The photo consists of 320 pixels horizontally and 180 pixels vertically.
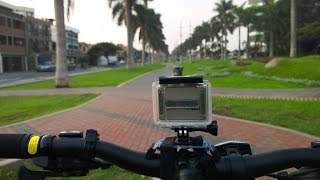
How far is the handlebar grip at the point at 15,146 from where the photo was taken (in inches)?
71.1

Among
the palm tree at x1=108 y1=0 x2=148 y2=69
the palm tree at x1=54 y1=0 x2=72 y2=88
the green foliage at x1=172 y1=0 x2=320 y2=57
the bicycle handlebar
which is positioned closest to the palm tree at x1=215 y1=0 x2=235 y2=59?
the green foliage at x1=172 y1=0 x2=320 y2=57

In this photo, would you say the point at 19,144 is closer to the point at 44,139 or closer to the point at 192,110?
the point at 44,139

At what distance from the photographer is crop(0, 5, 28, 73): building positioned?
62.5 meters

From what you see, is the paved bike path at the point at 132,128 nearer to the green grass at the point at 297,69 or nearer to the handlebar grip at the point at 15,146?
the handlebar grip at the point at 15,146

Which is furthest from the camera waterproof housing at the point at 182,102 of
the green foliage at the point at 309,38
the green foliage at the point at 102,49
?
the green foliage at the point at 102,49

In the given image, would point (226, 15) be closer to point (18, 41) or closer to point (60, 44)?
point (18, 41)

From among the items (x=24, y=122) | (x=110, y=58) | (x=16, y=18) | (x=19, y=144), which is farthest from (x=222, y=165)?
(x=110, y=58)

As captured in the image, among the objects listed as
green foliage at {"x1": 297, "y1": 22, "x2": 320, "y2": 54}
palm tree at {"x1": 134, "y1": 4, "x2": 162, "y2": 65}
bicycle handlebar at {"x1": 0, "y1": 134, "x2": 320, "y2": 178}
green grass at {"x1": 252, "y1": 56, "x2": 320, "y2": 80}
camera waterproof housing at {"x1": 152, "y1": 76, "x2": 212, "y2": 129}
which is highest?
palm tree at {"x1": 134, "y1": 4, "x2": 162, "y2": 65}

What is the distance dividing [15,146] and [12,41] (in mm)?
68188

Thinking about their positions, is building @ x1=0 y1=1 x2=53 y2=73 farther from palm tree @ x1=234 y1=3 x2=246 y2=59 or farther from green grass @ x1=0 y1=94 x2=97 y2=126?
green grass @ x1=0 y1=94 x2=97 y2=126

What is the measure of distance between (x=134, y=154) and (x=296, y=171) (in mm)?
742

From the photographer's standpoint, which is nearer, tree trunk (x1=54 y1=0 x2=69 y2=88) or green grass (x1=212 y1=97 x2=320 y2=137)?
green grass (x1=212 y1=97 x2=320 y2=137)

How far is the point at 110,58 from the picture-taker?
4144 inches

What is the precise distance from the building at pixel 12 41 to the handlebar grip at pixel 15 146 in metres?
63.2
